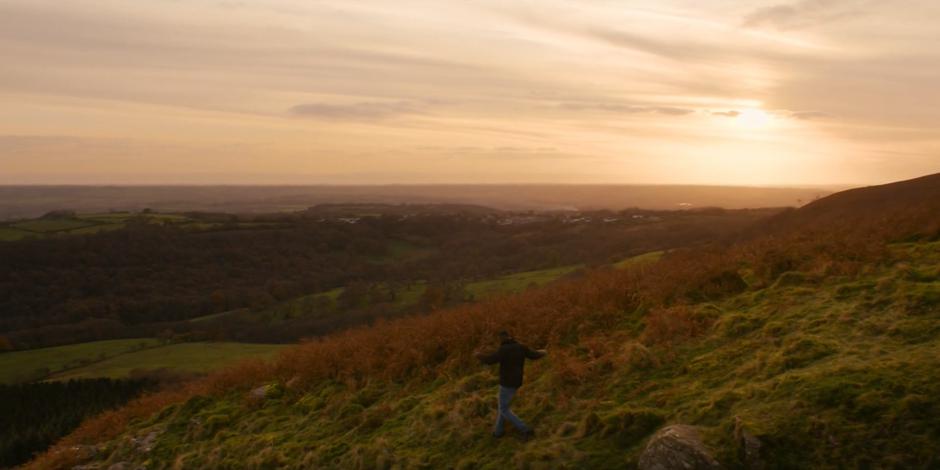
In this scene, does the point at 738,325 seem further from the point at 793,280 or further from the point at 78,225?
the point at 78,225

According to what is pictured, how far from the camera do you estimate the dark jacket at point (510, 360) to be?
9.81 meters

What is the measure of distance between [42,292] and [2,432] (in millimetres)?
61009

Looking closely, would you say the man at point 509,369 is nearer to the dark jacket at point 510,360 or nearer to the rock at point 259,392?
the dark jacket at point 510,360

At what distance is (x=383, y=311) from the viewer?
171ft

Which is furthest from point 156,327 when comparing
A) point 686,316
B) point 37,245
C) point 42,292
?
point 686,316

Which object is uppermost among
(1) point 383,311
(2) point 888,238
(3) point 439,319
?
(2) point 888,238

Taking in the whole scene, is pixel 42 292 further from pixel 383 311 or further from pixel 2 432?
pixel 2 432

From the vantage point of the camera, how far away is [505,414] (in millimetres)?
10070

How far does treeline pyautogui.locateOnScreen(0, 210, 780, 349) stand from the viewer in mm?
67625

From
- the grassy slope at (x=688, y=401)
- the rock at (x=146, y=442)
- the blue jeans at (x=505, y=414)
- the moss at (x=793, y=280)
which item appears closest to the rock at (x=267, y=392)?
the grassy slope at (x=688, y=401)

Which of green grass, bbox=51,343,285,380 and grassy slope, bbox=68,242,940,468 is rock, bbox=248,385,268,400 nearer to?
grassy slope, bbox=68,242,940,468

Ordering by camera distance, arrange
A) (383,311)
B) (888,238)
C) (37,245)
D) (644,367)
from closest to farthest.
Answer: (644,367) → (888,238) → (383,311) → (37,245)

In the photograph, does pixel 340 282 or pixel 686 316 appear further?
pixel 340 282

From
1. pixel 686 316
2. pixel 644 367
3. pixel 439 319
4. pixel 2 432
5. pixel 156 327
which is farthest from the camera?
pixel 156 327
